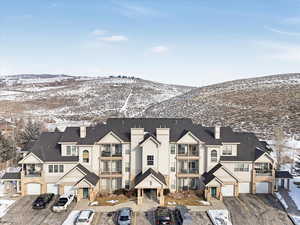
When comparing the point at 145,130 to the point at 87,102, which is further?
the point at 87,102

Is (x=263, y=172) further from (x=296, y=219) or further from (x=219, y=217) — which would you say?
(x=219, y=217)

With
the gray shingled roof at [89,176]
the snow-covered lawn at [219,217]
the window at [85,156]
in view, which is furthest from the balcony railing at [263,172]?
the window at [85,156]

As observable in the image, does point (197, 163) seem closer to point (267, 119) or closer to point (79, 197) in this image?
point (79, 197)

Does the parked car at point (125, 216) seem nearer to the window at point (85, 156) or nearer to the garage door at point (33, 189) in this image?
the window at point (85, 156)

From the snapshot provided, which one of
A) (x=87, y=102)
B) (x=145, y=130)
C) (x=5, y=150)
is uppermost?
(x=87, y=102)

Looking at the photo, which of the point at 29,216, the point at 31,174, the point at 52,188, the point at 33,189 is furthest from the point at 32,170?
the point at 29,216

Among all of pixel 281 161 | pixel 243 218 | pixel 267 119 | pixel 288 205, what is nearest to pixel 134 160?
pixel 243 218

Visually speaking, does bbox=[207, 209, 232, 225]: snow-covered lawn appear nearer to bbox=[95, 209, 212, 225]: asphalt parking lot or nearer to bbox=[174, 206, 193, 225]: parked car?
bbox=[95, 209, 212, 225]: asphalt parking lot
